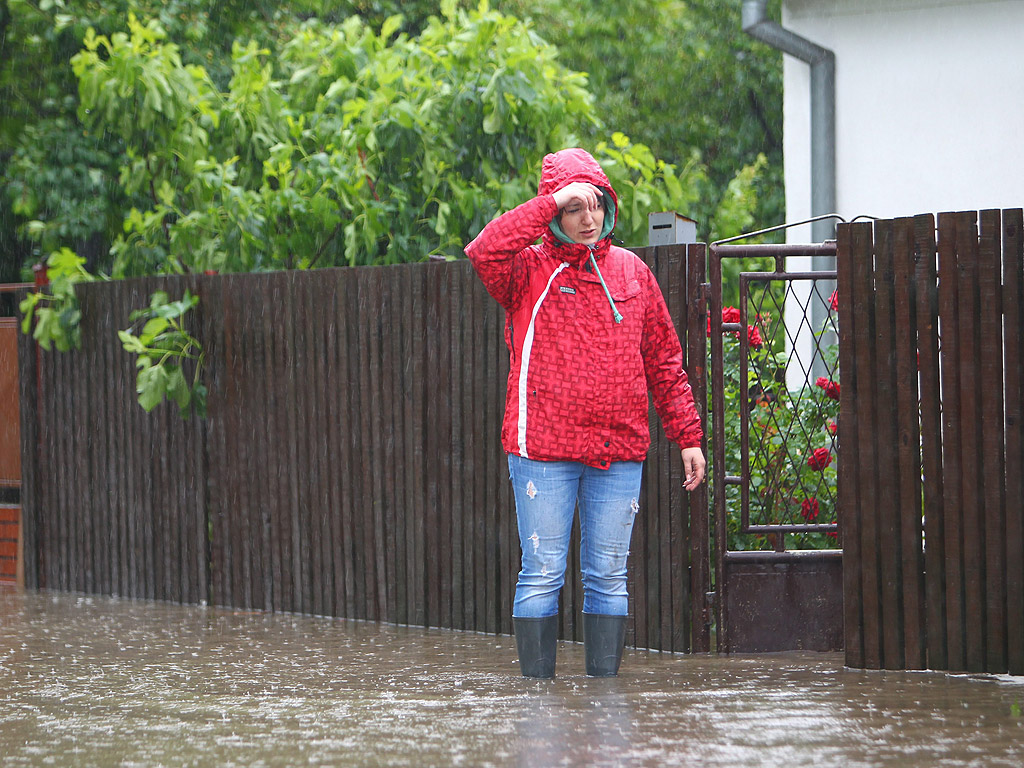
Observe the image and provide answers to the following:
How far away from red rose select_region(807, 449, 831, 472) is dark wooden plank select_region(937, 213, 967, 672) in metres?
1.12

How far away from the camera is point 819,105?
9.27 m

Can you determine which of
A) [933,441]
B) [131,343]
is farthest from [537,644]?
[131,343]

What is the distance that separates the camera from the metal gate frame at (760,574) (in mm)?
5387

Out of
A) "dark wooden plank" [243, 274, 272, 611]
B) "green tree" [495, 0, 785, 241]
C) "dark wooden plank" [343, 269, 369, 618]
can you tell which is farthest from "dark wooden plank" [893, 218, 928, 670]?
"green tree" [495, 0, 785, 241]

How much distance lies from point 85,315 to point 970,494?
17.1ft

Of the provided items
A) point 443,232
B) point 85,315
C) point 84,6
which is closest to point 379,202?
point 443,232

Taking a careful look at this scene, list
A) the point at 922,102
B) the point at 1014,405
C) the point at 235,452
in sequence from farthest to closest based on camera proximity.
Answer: the point at 922,102 → the point at 235,452 → the point at 1014,405

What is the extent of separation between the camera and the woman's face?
4367 millimetres

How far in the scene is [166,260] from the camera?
825 cm

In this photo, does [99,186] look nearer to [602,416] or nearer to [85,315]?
[85,315]

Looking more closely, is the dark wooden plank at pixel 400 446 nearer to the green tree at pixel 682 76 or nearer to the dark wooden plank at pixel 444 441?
the dark wooden plank at pixel 444 441

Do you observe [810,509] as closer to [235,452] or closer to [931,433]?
[931,433]

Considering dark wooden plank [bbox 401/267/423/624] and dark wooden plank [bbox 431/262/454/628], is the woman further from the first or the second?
dark wooden plank [bbox 401/267/423/624]

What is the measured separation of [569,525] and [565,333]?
0.64 m
